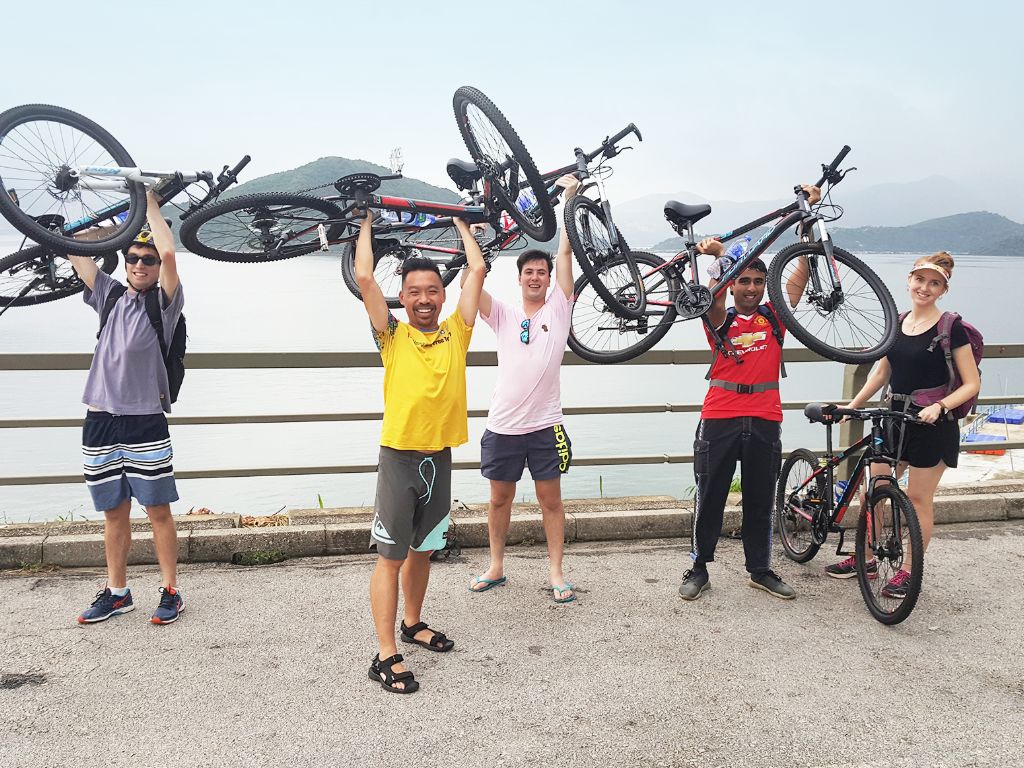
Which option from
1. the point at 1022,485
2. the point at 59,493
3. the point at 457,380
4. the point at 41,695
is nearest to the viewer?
the point at 41,695

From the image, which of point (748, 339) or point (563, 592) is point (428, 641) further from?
point (748, 339)

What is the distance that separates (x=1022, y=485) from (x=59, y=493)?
118ft

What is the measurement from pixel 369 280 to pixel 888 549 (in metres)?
3.28

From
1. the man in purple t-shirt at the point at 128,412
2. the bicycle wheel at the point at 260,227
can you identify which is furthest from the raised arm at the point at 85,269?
the bicycle wheel at the point at 260,227

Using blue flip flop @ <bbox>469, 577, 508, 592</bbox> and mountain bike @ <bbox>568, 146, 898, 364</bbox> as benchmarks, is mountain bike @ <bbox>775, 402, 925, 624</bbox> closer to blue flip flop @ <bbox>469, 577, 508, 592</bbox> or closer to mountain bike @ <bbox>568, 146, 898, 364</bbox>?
mountain bike @ <bbox>568, 146, 898, 364</bbox>

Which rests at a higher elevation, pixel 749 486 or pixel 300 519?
pixel 749 486

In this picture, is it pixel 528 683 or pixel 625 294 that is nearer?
pixel 528 683

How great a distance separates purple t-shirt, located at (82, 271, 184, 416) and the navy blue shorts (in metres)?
1.90

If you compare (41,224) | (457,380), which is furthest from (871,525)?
(41,224)

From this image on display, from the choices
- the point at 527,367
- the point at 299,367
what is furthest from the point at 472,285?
the point at 299,367

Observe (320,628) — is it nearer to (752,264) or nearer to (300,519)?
(300,519)

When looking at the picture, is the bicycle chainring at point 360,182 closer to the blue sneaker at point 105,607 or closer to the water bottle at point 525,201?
the water bottle at point 525,201

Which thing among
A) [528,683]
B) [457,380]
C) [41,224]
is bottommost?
[528,683]

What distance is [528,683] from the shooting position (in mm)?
3756
